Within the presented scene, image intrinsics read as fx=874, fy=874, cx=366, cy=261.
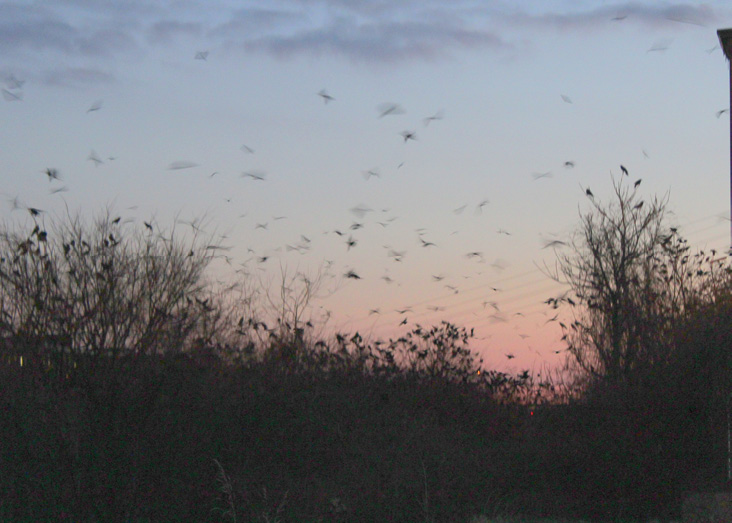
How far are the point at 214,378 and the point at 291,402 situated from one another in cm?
322

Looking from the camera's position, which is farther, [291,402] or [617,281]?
[617,281]

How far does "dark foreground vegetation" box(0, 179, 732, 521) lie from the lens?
14.7 meters

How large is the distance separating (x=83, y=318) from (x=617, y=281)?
17.5m

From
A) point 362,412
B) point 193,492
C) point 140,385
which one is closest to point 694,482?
point 362,412

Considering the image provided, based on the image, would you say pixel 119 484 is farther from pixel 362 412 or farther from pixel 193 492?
pixel 362 412

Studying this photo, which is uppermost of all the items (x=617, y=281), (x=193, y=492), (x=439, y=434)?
(x=617, y=281)

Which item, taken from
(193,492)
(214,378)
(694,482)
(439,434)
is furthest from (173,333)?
(694,482)

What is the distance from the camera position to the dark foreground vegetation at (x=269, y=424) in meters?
14.7

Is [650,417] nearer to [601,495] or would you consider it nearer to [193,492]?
[601,495]

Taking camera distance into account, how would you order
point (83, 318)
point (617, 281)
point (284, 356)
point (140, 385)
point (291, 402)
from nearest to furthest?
point (140, 385), point (83, 318), point (291, 402), point (284, 356), point (617, 281)

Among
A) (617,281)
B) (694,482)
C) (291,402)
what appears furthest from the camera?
(617,281)

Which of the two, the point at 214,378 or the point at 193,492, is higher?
the point at 214,378

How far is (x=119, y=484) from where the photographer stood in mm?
14602

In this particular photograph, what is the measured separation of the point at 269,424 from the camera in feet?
70.2
